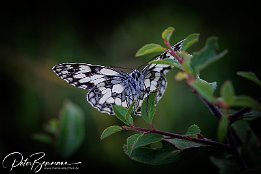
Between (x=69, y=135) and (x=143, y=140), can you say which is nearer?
(x=143, y=140)

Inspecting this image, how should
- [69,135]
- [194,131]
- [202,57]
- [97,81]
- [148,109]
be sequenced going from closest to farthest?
[202,57], [194,131], [148,109], [69,135], [97,81]

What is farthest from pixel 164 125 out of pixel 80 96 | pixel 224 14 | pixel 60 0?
pixel 60 0

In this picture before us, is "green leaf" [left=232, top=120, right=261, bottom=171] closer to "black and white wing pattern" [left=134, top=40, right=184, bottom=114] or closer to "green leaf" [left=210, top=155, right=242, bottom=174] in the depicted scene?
"green leaf" [left=210, top=155, right=242, bottom=174]

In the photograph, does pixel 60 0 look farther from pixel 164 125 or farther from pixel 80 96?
pixel 164 125

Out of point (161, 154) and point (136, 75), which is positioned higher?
point (136, 75)

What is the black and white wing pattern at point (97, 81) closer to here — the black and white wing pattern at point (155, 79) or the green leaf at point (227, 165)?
the black and white wing pattern at point (155, 79)

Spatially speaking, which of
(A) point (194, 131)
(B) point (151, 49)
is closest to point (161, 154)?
(A) point (194, 131)

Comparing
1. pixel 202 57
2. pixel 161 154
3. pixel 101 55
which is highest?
pixel 101 55

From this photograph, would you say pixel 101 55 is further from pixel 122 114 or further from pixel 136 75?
pixel 122 114
